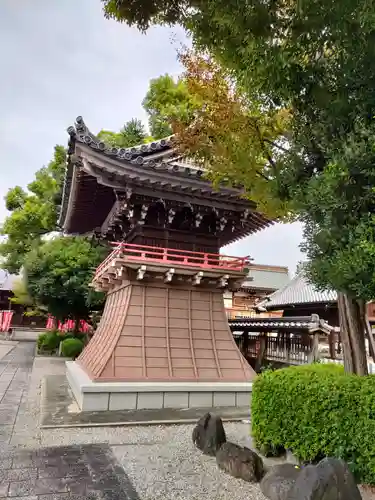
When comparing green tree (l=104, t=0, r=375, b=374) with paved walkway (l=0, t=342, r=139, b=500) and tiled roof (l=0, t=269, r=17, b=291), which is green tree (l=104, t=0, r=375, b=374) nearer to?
paved walkway (l=0, t=342, r=139, b=500)

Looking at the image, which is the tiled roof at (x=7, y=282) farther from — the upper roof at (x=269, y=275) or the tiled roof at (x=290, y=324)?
the tiled roof at (x=290, y=324)

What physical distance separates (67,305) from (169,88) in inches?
603

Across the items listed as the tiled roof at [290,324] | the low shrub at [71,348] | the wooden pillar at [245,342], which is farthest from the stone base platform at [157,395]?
the low shrub at [71,348]

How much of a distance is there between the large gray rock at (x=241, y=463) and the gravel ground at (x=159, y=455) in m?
0.11

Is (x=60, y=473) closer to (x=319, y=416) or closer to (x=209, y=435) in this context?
(x=209, y=435)

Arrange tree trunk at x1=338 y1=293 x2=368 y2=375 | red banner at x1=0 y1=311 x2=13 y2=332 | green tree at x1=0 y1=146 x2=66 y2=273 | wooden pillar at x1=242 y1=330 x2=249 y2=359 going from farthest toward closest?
red banner at x1=0 y1=311 x2=13 y2=332 → green tree at x1=0 y1=146 x2=66 y2=273 → wooden pillar at x1=242 y1=330 x2=249 y2=359 → tree trunk at x1=338 y1=293 x2=368 y2=375

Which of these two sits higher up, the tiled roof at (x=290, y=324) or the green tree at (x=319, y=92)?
the green tree at (x=319, y=92)

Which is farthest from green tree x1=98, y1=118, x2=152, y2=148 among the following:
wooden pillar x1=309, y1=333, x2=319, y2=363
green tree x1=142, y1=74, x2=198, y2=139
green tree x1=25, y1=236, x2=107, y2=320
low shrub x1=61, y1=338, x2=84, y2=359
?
wooden pillar x1=309, y1=333, x2=319, y2=363

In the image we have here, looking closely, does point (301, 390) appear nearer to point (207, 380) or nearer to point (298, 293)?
point (207, 380)

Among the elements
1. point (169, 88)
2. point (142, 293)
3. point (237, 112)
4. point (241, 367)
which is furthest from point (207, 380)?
point (169, 88)

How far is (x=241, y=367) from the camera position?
37.0 feet

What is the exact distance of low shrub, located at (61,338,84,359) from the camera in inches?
855

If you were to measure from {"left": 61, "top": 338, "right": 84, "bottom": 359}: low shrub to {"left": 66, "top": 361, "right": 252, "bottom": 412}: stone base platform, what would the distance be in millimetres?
11518

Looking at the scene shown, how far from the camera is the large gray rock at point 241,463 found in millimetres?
5344
